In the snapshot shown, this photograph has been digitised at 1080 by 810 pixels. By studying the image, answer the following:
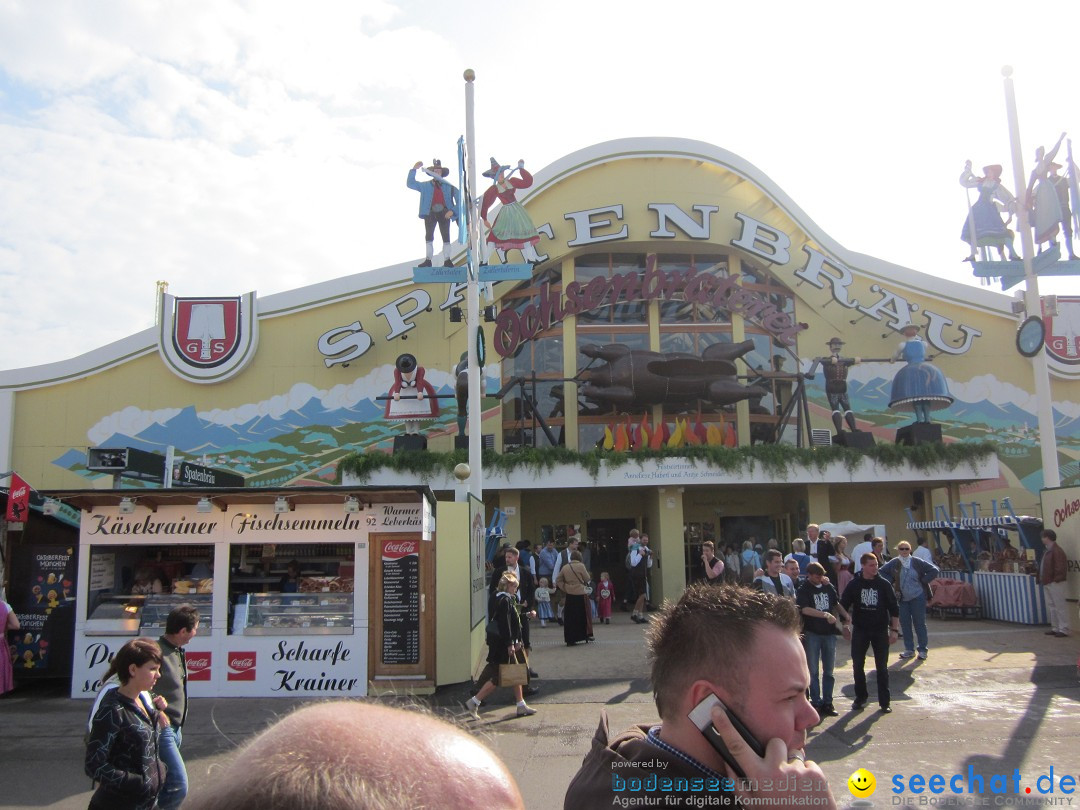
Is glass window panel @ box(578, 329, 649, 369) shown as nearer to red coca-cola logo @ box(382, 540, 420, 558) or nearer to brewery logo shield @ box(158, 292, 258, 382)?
brewery logo shield @ box(158, 292, 258, 382)

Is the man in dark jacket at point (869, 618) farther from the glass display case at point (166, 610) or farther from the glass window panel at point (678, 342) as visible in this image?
the glass window panel at point (678, 342)

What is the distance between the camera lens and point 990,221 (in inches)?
711

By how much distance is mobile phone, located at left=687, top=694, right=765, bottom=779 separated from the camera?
197cm

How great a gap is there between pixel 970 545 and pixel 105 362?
2408 cm

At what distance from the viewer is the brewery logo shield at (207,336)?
2495 cm

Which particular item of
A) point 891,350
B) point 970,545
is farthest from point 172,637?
point 891,350

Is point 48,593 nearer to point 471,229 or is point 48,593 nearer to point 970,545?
Result: point 471,229

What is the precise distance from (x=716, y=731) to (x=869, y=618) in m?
8.05

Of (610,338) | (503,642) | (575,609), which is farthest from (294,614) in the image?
(610,338)

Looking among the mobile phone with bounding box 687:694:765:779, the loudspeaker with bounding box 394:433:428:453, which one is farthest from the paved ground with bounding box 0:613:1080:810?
the loudspeaker with bounding box 394:433:428:453

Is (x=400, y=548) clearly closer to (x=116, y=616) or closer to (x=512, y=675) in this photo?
(x=512, y=675)

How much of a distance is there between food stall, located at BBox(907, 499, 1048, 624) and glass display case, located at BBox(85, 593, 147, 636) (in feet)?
48.4

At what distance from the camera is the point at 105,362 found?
25.0 m

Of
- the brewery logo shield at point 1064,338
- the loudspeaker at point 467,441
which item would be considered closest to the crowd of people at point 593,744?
the loudspeaker at point 467,441
